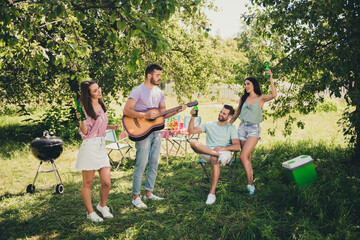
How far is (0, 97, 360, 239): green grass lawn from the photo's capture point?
330cm

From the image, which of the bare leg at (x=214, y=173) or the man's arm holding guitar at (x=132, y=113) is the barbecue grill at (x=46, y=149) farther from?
the bare leg at (x=214, y=173)

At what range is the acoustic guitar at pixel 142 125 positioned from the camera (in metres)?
3.90

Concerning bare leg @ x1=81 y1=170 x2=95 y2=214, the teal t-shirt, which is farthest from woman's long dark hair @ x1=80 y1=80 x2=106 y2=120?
the teal t-shirt

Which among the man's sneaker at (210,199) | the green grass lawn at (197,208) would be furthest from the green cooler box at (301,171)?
the man's sneaker at (210,199)

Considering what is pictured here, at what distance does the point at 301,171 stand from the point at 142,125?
9.06 ft

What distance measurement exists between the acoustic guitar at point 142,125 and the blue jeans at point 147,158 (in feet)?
0.35

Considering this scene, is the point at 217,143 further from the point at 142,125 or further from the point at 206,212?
the point at 142,125

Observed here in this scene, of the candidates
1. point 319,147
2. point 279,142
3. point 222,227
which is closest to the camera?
point 222,227

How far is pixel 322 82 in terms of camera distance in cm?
476

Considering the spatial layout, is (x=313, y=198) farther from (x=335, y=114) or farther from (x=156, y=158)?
(x=335, y=114)

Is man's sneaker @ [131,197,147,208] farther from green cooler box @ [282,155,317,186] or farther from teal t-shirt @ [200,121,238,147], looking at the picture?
green cooler box @ [282,155,317,186]

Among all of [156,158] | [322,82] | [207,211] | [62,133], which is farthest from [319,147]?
[62,133]

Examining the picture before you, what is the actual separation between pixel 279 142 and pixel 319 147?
101 centimetres

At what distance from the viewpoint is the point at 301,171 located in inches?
176
